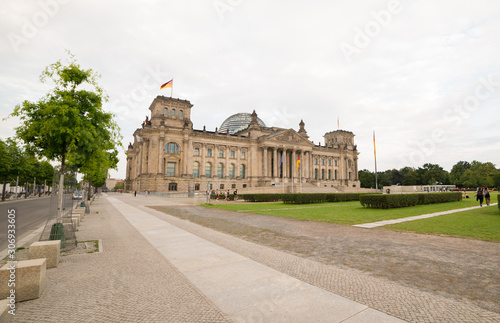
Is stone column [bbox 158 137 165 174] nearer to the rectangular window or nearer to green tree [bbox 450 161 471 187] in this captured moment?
the rectangular window

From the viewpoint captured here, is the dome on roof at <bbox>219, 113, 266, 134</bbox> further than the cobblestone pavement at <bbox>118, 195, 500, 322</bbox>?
Yes

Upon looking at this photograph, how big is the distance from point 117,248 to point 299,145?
272 ft

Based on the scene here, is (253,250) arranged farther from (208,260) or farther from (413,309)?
(413,309)

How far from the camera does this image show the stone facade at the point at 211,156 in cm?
6712

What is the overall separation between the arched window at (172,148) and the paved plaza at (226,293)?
6337 centimetres

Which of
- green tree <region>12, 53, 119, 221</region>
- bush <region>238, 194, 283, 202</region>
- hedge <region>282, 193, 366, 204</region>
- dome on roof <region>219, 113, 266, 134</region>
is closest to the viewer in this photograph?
green tree <region>12, 53, 119, 221</region>

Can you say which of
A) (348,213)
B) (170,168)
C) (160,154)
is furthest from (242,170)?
(348,213)

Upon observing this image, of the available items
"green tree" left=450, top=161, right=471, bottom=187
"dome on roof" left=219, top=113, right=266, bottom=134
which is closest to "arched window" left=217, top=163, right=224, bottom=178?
"dome on roof" left=219, top=113, right=266, bottom=134

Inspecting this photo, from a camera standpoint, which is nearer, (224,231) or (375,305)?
(375,305)

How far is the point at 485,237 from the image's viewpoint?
35.0 feet

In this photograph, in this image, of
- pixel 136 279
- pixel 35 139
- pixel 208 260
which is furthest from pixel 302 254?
pixel 35 139

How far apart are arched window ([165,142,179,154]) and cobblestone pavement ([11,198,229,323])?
63.4 m

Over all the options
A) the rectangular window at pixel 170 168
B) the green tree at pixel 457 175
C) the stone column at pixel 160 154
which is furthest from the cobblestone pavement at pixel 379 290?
the green tree at pixel 457 175

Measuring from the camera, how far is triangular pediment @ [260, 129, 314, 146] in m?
82.8
